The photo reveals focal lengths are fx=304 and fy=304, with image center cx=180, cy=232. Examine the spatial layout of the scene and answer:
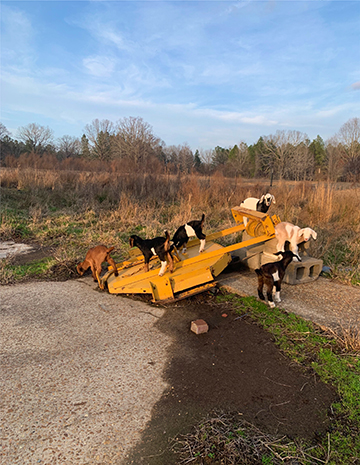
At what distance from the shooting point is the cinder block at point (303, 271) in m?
4.36

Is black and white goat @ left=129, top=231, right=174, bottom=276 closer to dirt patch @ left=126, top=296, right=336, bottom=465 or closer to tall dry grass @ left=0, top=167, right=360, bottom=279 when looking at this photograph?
dirt patch @ left=126, top=296, right=336, bottom=465

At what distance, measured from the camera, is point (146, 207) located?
10516 mm

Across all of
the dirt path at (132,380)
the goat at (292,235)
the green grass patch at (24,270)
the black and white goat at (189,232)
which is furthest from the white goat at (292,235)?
the green grass patch at (24,270)

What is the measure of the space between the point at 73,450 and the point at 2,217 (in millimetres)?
8190

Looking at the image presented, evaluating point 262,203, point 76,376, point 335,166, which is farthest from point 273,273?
point 335,166

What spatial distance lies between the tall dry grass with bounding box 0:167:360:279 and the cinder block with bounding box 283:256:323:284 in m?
0.53

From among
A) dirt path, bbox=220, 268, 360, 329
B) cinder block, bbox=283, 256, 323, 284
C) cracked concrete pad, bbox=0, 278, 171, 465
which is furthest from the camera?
cinder block, bbox=283, 256, 323, 284

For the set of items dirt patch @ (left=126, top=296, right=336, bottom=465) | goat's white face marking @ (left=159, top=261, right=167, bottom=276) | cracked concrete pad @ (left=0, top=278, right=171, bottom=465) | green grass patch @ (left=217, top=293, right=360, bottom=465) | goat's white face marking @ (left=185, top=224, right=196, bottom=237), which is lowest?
cracked concrete pad @ (left=0, top=278, right=171, bottom=465)

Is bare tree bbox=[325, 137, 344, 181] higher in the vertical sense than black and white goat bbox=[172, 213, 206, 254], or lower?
higher

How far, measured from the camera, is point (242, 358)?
282 centimetres

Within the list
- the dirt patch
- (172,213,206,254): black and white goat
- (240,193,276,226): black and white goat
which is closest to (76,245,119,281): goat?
(172,213,206,254): black and white goat

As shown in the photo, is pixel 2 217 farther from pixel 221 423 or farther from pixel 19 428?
pixel 221 423

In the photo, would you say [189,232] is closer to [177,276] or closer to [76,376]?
[177,276]

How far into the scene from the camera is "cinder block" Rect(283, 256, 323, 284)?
436cm
